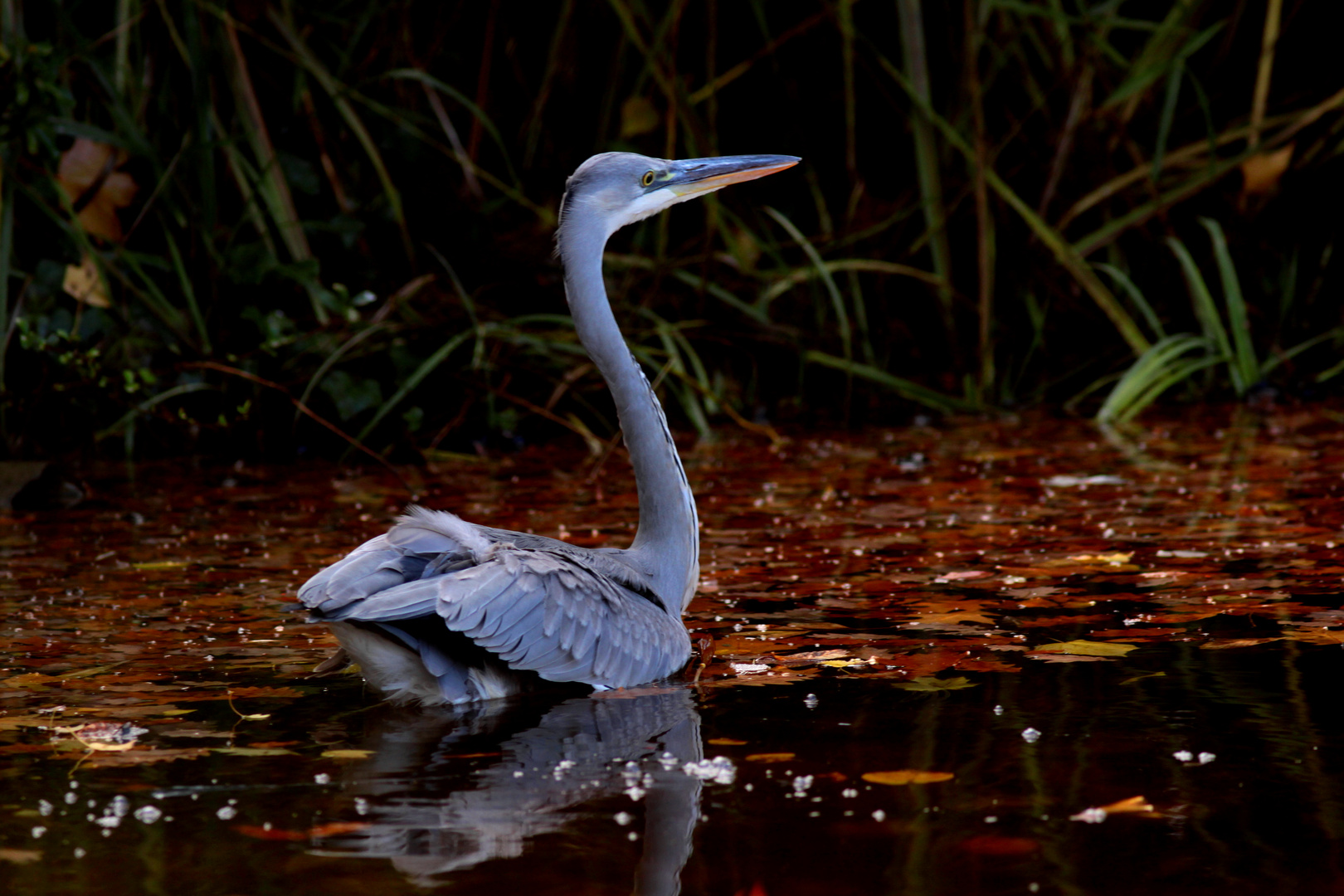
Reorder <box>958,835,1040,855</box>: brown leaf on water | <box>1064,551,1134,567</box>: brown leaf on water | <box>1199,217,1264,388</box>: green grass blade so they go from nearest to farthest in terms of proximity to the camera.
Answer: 1. <box>958,835,1040,855</box>: brown leaf on water
2. <box>1064,551,1134,567</box>: brown leaf on water
3. <box>1199,217,1264,388</box>: green grass blade

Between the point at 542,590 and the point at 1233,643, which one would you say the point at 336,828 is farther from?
the point at 1233,643

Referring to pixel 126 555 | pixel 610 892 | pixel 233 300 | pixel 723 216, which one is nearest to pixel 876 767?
pixel 610 892

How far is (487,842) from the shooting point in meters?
2.28

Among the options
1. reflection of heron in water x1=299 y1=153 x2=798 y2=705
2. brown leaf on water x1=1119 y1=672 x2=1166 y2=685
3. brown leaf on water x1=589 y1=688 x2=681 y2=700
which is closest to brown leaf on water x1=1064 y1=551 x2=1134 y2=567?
brown leaf on water x1=1119 y1=672 x2=1166 y2=685

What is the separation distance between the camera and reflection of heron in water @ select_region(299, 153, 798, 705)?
3047 millimetres

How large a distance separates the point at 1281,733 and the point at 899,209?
5.49 m

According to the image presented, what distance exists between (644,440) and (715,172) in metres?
0.80

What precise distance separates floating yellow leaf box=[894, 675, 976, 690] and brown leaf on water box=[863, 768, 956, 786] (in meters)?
0.54

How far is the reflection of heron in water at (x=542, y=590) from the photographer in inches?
120

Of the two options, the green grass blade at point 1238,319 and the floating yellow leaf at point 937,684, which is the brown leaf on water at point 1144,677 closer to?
the floating yellow leaf at point 937,684

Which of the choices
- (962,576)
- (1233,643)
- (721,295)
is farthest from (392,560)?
(721,295)

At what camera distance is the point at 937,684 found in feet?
10.1

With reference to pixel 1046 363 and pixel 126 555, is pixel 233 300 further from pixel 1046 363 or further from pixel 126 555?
pixel 1046 363

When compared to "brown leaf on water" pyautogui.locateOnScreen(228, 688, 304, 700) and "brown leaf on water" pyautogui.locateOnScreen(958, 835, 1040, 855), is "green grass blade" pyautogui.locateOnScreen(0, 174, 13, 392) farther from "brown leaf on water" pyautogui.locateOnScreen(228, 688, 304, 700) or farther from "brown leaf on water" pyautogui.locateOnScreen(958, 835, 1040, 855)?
"brown leaf on water" pyautogui.locateOnScreen(958, 835, 1040, 855)
